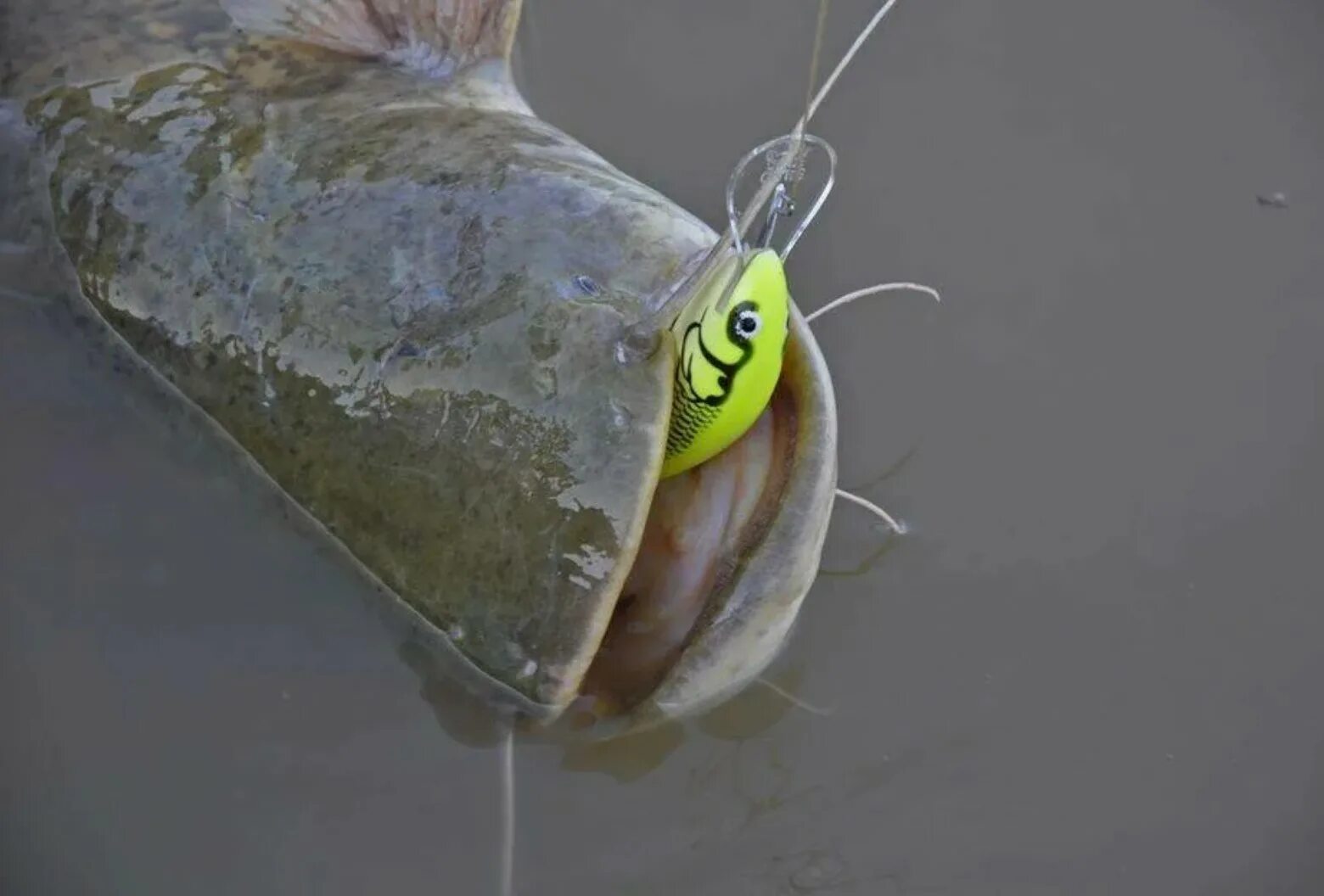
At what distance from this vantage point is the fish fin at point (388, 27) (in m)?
2.26

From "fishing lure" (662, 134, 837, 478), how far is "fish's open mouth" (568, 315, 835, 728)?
0.12 meters

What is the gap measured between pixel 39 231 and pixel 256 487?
0.61 m

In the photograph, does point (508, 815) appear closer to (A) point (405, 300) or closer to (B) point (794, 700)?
(B) point (794, 700)

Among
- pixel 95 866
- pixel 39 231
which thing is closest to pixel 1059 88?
pixel 39 231

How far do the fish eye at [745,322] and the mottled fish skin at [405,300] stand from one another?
0.10 metres

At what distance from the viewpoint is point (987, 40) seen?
9.11ft

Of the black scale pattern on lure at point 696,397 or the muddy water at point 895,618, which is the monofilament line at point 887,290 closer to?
the muddy water at point 895,618

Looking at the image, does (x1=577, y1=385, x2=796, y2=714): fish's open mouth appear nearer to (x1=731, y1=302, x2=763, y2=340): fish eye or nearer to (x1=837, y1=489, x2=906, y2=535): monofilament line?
(x1=731, y1=302, x2=763, y2=340): fish eye

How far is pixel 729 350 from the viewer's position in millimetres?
1644

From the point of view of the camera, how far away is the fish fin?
7.41 feet

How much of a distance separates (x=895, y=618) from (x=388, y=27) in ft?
4.40

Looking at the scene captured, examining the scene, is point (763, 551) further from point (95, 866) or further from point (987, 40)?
point (987, 40)

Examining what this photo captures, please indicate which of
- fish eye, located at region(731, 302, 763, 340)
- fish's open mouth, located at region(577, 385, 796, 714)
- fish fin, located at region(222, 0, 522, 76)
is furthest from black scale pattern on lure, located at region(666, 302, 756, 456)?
fish fin, located at region(222, 0, 522, 76)

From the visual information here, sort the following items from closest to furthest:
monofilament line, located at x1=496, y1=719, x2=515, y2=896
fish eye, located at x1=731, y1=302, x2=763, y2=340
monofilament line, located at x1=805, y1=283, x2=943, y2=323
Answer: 1. fish eye, located at x1=731, y1=302, x2=763, y2=340
2. monofilament line, located at x1=496, y1=719, x2=515, y2=896
3. monofilament line, located at x1=805, y1=283, x2=943, y2=323
